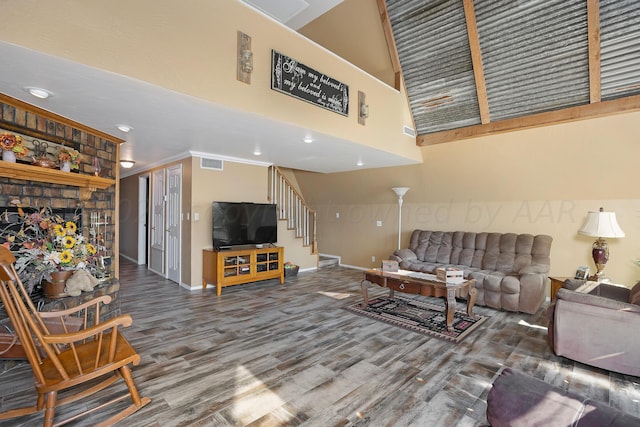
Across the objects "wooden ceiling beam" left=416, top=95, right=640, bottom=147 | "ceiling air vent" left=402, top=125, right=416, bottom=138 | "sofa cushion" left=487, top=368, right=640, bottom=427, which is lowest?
"sofa cushion" left=487, top=368, right=640, bottom=427

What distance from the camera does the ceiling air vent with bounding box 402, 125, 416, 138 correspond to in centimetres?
507

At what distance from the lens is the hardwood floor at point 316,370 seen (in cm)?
207

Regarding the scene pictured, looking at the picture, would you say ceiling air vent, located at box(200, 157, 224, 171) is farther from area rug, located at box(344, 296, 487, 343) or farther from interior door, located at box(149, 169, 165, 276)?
area rug, located at box(344, 296, 487, 343)

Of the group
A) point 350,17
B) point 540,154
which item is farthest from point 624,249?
point 350,17

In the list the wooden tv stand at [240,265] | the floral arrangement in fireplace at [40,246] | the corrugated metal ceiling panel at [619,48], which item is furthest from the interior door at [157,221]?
the corrugated metal ceiling panel at [619,48]

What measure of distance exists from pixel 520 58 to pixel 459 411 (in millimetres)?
3979

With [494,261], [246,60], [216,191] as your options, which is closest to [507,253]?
[494,261]

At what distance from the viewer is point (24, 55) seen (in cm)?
198

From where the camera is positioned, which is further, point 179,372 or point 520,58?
point 520,58

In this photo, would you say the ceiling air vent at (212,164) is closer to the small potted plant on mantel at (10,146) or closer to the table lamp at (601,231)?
the small potted plant on mantel at (10,146)

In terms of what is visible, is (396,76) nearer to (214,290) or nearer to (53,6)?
(53,6)

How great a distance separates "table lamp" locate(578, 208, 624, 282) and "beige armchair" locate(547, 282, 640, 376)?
1128mm

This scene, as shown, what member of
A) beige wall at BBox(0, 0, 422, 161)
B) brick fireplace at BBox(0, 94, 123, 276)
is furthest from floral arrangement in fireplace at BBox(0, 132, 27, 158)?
beige wall at BBox(0, 0, 422, 161)

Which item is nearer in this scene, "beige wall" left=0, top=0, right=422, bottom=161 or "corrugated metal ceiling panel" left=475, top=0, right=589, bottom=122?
"beige wall" left=0, top=0, right=422, bottom=161
